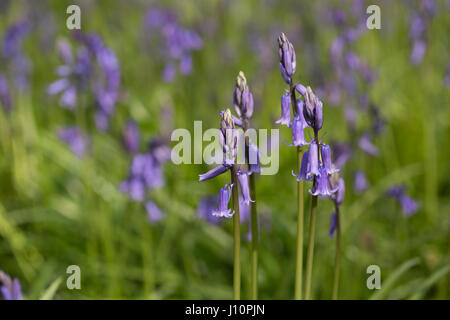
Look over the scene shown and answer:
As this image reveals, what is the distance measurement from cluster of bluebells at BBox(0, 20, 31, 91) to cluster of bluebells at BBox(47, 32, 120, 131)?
34.6 inches

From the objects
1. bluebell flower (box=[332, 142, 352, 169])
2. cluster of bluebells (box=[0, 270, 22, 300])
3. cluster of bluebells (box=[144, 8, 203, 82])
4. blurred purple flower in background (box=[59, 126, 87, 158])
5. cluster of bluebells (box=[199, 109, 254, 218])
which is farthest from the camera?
blurred purple flower in background (box=[59, 126, 87, 158])

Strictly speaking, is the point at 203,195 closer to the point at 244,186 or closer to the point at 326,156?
the point at 244,186

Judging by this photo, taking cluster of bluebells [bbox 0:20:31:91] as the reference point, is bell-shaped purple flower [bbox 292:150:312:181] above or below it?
below

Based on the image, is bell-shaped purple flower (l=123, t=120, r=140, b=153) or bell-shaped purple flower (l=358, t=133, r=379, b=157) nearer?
bell-shaped purple flower (l=123, t=120, r=140, b=153)

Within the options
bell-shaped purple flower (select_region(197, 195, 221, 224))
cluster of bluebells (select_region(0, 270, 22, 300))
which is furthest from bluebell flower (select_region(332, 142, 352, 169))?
cluster of bluebells (select_region(0, 270, 22, 300))

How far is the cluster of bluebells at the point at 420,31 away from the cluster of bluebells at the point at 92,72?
2.45 meters

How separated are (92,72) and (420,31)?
8.84 feet

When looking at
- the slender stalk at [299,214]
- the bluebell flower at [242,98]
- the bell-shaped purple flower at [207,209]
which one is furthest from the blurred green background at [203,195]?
the bluebell flower at [242,98]

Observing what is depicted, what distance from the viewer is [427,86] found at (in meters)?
4.20

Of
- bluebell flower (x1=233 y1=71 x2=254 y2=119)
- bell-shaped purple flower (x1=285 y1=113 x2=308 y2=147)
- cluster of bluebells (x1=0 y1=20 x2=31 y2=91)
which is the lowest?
bell-shaped purple flower (x1=285 y1=113 x2=308 y2=147)

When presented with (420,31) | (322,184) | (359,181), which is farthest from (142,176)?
(420,31)

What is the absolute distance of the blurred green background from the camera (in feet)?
11.9

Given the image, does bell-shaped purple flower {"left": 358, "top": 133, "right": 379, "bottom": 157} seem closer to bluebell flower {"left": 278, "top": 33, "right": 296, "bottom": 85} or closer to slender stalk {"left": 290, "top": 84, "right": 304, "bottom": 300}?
slender stalk {"left": 290, "top": 84, "right": 304, "bottom": 300}
